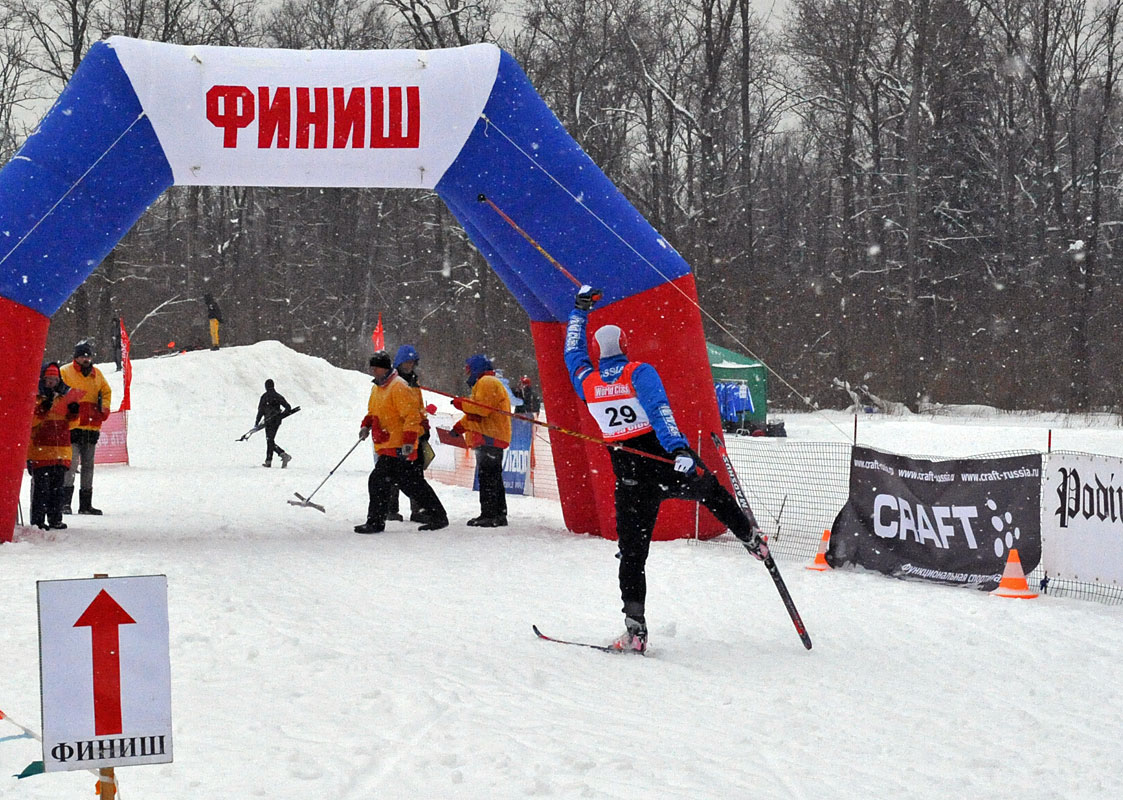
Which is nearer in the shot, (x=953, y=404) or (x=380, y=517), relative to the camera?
(x=380, y=517)

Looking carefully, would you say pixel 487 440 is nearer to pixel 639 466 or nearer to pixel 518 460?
pixel 518 460

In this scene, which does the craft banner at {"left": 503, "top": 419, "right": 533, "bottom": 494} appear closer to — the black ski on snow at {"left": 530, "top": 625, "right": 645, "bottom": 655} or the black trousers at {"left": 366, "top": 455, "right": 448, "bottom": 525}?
the black trousers at {"left": 366, "top": 455, "right": 448, "bottom": 525}

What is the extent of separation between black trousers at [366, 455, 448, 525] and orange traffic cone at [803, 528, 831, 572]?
149 inches

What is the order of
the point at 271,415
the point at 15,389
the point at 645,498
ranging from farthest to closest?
the point at 271,415 → the point at 15,389 → the point at 645,498

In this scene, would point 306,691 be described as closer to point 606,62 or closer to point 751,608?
point 751,608

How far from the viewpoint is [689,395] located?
10000mm

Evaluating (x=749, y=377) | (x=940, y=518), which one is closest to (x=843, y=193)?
(x=749, y=377)

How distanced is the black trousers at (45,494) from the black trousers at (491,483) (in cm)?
393

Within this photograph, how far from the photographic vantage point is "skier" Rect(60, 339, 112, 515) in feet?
38.9

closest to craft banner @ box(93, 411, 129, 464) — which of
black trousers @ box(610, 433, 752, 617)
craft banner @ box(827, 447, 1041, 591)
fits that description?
craft banner @ box(827, 447, 1041, 591)

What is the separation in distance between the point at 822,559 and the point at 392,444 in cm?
420

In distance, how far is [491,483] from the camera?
11.5 m

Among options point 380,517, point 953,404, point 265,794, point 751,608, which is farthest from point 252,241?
point 265,794

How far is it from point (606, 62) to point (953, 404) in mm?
14301
